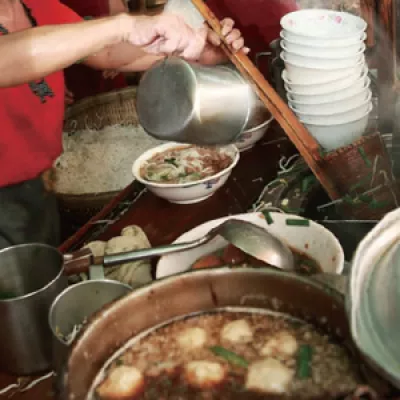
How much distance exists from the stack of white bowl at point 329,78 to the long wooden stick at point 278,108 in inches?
6.1

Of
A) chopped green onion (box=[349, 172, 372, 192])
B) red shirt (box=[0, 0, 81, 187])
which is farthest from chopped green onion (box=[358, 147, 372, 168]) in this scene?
red shirt (box=[0, 0, 81, 187])

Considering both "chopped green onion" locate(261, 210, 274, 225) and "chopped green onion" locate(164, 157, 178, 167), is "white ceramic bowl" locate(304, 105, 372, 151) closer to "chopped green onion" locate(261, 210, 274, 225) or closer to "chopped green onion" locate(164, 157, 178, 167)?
"chopped green onion" locate(261, 210, 274, 225)

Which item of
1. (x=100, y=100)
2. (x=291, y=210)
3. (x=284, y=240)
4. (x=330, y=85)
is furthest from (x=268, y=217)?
(x=100, y=100)

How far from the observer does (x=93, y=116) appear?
11.7 ft

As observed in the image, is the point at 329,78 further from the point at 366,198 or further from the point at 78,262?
the point at 78,262

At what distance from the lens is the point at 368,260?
89 cm

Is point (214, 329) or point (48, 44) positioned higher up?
point (48, 44)

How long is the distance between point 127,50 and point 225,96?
3.51ft

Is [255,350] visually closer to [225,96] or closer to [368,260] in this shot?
[368,260]

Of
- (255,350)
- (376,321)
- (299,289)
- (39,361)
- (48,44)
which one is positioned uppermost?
(48,44)

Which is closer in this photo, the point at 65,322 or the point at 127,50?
the point at 65,322

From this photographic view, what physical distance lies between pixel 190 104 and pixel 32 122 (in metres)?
1.11

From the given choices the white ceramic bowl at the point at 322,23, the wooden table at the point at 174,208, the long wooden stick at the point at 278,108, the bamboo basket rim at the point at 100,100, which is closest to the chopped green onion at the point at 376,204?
the long wooden stick at the point at 278,108

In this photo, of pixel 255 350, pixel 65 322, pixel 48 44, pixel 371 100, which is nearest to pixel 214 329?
pixel 255 350
